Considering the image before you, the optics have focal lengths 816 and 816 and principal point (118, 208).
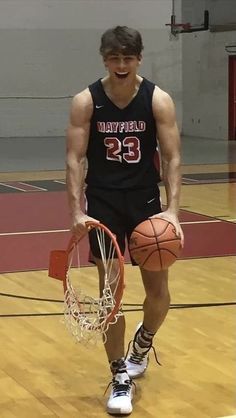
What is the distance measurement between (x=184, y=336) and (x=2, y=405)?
149cm

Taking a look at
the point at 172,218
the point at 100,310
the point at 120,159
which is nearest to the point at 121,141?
the point at 120,159

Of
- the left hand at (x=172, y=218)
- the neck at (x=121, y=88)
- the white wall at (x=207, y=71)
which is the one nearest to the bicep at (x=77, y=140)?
the neck at (x=121, y=88)

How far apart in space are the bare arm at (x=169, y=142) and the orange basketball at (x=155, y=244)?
5.3 inches

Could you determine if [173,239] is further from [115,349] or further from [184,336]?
[184,336]

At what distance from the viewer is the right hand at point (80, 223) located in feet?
12.3

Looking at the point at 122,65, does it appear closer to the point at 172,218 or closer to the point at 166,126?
the point at 166,126

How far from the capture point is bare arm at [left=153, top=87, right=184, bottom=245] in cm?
386

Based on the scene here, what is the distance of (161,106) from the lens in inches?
152

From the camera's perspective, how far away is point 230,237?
830cm

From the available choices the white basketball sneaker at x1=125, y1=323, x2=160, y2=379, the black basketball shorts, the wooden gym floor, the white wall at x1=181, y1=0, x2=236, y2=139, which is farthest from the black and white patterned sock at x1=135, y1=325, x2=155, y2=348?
the white wall at x1=181, y1=0, x2=236, y2=139

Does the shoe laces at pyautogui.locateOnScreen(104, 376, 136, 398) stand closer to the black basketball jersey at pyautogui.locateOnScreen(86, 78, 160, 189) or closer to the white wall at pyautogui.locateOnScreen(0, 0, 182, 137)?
the black basketball jersey at pyautogui.locateOnScreen(86, 78, 160, 189)

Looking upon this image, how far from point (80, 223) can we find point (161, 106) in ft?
2.21

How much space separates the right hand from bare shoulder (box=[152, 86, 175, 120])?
58cm

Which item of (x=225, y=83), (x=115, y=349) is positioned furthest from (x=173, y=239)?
(x=225, y=83)
